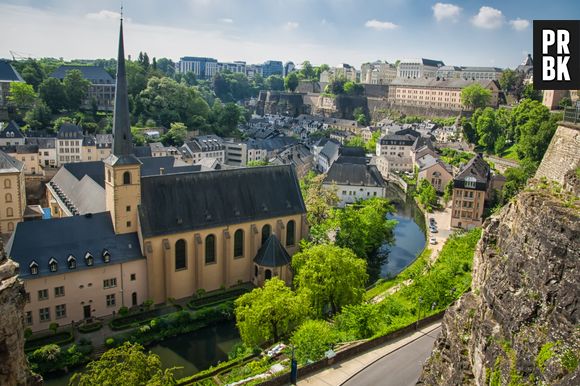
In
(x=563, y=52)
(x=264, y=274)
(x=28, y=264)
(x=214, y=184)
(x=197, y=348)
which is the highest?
(x=563, y=52)

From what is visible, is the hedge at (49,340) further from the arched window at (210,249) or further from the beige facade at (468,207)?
the beige facade at (468,207)

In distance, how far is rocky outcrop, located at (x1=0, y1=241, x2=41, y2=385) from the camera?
668 inches

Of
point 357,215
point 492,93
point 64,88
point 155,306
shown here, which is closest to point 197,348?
point 155,306

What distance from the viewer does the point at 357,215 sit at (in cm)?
5712

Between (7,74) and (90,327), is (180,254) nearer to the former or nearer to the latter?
(90,327)

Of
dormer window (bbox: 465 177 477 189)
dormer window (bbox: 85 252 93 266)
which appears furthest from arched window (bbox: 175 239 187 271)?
dormer window (bbox: 465 177 477 189)

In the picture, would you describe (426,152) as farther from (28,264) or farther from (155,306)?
(28,264)

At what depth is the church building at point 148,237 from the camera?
3909 cm

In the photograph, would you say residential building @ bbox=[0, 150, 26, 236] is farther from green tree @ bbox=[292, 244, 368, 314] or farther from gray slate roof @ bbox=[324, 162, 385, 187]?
gray slate roof @ bbox=[324, 162, 385, 187]

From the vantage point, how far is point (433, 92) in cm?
15550

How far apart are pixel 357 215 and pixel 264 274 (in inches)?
580

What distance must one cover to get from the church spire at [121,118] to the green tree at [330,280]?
17.2 metres

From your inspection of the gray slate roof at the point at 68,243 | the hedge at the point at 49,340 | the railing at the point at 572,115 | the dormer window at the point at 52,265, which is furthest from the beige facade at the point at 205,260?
the railing at the point at 572,115

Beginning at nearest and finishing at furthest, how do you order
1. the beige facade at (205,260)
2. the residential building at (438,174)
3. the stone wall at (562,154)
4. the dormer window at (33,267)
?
the stone wall at (562,154) → the dormer window at (33,267) → the beige facade at (205,260) → the residential building at (438,174)
